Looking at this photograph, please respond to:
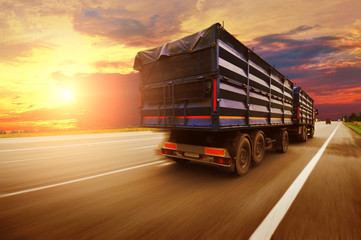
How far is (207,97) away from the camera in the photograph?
4.39 m

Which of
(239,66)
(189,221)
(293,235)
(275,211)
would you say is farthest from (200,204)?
(239,66)

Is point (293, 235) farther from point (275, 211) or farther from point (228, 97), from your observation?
point (228, 97)

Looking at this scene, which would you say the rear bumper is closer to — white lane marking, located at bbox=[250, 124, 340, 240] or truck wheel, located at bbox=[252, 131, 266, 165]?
white lane marking, located at bbox=[250, 124, 340, 240]

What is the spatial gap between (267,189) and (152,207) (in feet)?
8.21

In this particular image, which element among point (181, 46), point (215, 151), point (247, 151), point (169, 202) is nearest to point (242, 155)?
point (247, 151)

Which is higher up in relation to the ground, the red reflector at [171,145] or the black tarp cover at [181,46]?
the black tarp cover at [181,46]

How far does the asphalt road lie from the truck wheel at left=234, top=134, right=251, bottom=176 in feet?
0.65

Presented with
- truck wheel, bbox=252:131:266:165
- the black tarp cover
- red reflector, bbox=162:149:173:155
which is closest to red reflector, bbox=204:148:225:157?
red reflector, bbox=162:149:173:155

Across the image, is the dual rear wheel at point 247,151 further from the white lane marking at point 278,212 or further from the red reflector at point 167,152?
the red reflector at point 167,152

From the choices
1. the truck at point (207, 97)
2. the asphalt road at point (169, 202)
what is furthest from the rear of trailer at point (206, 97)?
the asphalt road at point (169, 202)

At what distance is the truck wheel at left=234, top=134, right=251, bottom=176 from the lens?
4865 mm

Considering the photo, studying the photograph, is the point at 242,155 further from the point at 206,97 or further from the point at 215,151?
the point at 206,97

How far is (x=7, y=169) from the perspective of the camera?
571 centimetres

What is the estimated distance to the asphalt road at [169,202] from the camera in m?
2.56
